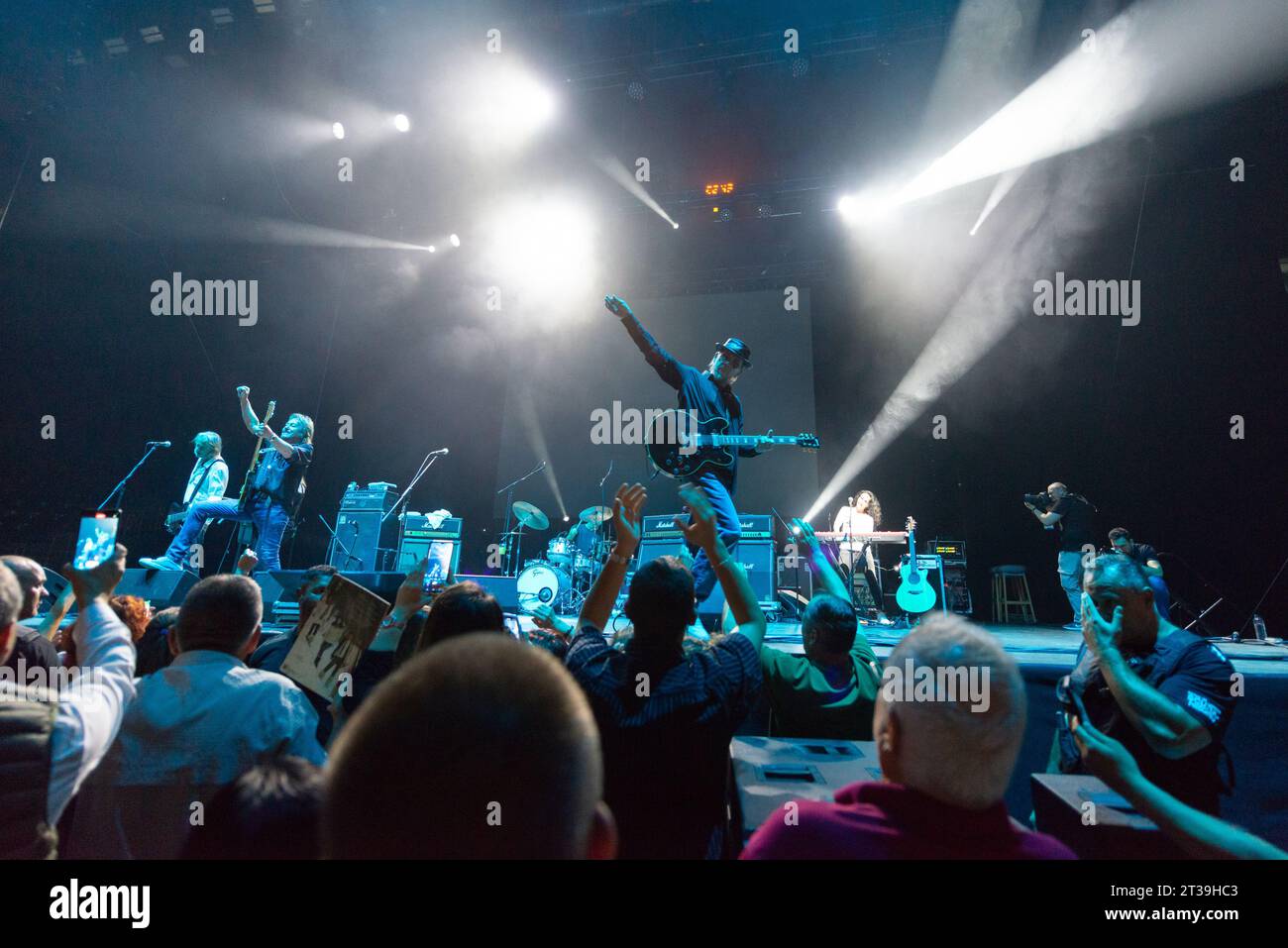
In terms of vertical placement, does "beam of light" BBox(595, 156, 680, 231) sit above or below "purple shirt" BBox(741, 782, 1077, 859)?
above

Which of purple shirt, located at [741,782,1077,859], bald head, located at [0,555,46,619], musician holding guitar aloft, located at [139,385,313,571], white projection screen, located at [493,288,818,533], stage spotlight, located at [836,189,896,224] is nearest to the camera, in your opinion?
purple shirt, located at [741,782,1077,859]

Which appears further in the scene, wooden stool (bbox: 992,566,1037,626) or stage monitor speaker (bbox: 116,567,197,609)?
wooden stool (bbox: 992,566,1037,626)

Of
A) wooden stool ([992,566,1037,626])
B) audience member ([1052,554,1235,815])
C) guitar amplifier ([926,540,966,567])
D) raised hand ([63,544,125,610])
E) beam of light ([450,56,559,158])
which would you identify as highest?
beam of light ([450,56,559,158])

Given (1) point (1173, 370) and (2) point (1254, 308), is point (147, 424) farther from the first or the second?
(2) point (1254, 308)

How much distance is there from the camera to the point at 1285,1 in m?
5.00

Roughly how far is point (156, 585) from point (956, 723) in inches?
234

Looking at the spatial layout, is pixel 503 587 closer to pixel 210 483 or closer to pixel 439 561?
pixel 439 561

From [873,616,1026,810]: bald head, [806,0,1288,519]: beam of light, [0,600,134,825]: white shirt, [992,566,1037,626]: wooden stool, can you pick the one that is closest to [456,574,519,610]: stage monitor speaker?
[0,600,134,825]: white shirt

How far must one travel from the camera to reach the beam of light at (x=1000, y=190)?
727 centimetres

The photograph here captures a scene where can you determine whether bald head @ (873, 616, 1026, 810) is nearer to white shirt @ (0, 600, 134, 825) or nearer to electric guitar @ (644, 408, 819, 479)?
white shirt @ (0, 600, 134, 825)

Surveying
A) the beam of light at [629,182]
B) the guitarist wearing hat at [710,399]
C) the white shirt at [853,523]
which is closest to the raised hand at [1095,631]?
the guitarist wearing hat at [710,399]

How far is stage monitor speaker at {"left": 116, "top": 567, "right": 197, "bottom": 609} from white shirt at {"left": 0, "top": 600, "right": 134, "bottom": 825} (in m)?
3.86

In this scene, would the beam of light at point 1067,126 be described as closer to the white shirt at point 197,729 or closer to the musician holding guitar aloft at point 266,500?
the musician holding guitar aloft at point 266,500

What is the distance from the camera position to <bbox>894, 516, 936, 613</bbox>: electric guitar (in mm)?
7582
